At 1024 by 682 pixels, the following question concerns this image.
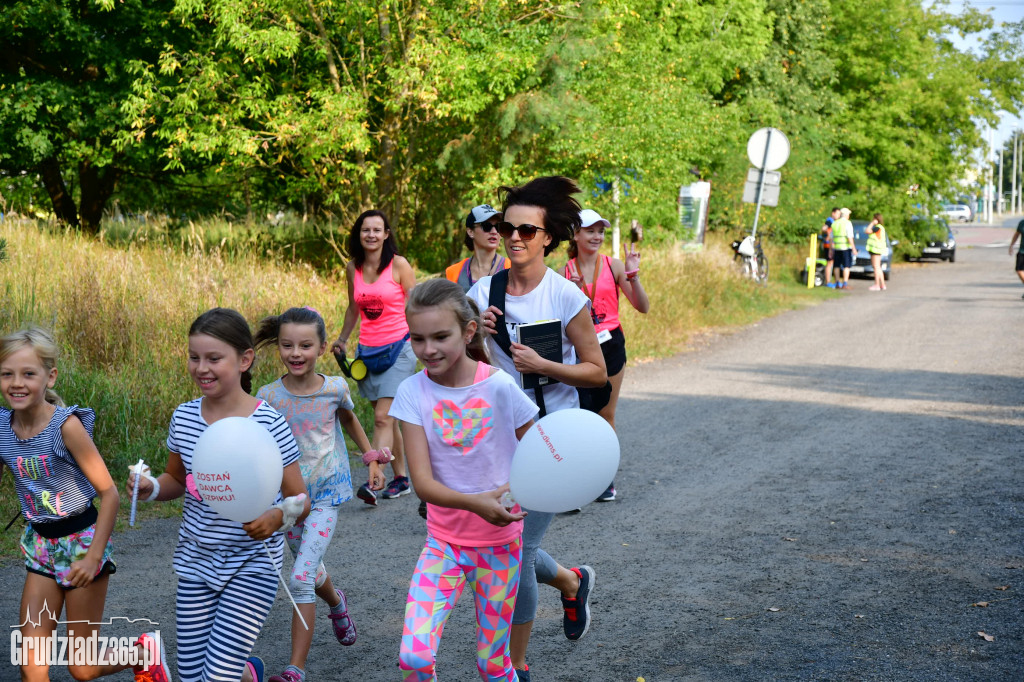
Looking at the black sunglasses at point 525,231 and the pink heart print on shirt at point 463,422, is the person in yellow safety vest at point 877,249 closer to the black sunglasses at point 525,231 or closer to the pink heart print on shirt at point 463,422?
the black sunglasses at point 525,231

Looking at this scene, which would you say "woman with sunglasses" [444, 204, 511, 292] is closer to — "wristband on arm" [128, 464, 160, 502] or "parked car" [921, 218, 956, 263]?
"wristband on arm" [128, 464, 160, 502]

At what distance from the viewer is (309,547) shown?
4273mm

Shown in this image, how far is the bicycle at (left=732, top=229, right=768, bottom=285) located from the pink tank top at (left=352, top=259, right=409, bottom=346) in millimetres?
15120

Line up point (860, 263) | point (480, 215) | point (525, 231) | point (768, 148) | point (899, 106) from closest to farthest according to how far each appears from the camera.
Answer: point (525, 231), point (480, 215), point (768, 148), point (860, 263), point (899, 106)

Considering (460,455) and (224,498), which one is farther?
(460,455)

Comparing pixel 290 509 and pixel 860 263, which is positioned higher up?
pixel 290 509

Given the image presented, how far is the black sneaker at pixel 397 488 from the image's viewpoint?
736 cm

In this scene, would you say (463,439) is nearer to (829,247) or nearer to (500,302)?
(500,302)

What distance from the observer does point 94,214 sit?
2031cm

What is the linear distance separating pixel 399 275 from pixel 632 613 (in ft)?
10.4

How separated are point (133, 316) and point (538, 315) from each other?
6.45m

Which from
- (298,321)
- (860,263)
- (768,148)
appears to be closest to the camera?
(298,321)

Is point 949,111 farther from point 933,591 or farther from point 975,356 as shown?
point 933,591

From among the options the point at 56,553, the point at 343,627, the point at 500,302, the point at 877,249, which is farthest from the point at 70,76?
the point at 877,249
